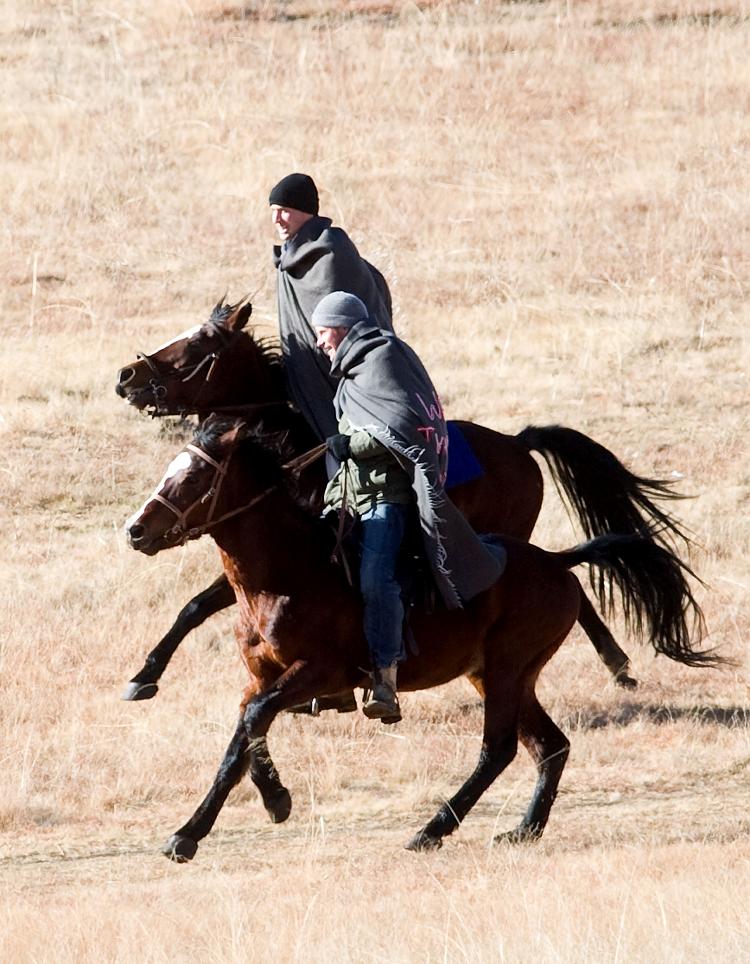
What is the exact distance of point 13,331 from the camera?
15297 millimetres

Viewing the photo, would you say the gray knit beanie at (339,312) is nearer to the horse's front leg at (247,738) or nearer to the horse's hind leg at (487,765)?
the horse's front leg at (247,738)

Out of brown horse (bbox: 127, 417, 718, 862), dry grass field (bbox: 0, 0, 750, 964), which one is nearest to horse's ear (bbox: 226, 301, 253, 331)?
brown horse (bbox: 127, 417, 718, 862)

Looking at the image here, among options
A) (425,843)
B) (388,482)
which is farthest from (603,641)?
(388,482)

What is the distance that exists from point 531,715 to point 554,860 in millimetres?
783

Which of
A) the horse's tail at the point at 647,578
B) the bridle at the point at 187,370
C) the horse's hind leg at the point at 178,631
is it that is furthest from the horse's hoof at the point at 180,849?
the bridle at the point at 187,370

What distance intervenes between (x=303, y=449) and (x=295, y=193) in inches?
48.8

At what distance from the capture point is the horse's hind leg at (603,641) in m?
9.38

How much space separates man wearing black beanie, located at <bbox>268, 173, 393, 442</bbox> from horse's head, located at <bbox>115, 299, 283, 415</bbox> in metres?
0.17

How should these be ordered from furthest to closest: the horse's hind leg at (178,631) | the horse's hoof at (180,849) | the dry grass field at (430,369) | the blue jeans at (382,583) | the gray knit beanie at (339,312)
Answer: the horse's hind leg at (178,631)
the gray knit beanie at (339,312)
the blue jeans at (382,583)
the horse's hoof at (180,849)
the dry grass field at (430,369)

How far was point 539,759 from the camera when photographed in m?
7.34

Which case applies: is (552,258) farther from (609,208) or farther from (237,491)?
(237,491)

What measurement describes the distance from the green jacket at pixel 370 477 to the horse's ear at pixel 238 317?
65.4 inches

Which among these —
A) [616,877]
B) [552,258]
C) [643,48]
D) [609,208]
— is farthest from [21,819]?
[643,48]

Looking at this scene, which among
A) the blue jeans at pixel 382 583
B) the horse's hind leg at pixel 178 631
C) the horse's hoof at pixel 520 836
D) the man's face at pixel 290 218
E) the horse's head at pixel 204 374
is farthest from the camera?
the horse's hind leg at pixel 178 631
